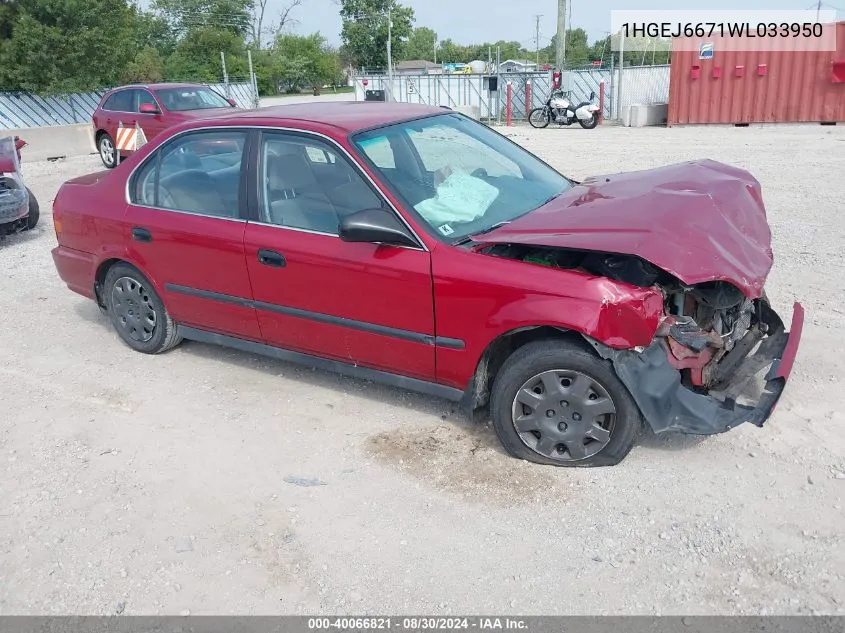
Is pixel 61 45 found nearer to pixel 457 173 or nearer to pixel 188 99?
pixel 188 99

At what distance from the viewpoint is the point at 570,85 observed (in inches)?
920

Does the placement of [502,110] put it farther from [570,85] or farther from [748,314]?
[748,314]

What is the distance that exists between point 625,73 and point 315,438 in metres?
21.9

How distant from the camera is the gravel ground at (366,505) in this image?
2828mm

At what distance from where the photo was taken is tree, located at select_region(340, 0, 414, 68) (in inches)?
2024

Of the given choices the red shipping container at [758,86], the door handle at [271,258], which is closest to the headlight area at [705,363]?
the door handle at [271,258]

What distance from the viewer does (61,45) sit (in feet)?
67.4

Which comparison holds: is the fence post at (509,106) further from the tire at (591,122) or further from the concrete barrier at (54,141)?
the concrete barrier at (54,141)

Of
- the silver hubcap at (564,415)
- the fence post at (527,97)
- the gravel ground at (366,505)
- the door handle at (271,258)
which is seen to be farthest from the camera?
the fence post at (527,97)

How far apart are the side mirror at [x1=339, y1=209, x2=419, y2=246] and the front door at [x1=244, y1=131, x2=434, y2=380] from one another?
9cm

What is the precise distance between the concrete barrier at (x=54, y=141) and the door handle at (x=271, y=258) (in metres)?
13.5

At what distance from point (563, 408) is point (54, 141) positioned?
16.3 metres

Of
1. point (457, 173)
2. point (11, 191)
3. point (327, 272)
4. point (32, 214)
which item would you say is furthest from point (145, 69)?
point (327, 272)

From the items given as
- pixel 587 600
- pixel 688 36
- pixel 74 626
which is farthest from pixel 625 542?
pixel 688 36
